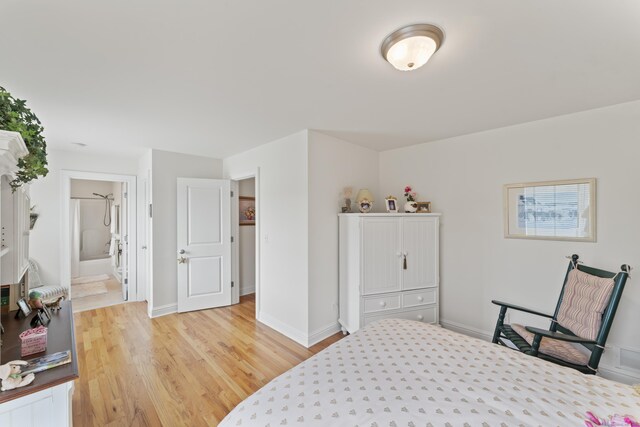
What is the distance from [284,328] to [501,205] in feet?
9.24

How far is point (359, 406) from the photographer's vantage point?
A: 1.06m

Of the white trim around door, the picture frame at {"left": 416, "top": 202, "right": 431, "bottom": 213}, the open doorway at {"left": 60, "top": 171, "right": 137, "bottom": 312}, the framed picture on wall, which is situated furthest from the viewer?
the framed picture on wall

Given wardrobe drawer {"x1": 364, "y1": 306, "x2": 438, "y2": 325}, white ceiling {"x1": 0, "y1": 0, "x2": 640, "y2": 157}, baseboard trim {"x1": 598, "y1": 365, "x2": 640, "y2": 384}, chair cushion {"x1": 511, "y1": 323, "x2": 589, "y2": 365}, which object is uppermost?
white ceiling {"x1": 0, "y1": 0, "x2": 640, "y2": 157}

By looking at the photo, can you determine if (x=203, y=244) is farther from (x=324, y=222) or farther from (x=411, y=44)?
(x=411, y=44)

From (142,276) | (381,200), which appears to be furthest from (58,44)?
(142,276)

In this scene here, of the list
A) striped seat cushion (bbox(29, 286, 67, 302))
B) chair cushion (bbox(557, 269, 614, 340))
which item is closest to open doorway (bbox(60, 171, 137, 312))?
striped seat cushion (bbox(29, 286, 67, 302))

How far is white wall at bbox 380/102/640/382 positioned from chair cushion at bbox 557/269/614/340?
1.09 ft

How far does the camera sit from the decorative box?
1.37 metres

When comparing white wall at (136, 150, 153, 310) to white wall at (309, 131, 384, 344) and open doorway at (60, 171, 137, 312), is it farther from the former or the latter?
white wall at (309, 131, 384, 344)

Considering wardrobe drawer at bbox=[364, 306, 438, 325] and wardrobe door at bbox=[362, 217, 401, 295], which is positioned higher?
wardrobe door at bbox=[362, 217, 401, 295]

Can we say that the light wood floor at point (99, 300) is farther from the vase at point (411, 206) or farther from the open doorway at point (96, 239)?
the vase at point (411, 206)

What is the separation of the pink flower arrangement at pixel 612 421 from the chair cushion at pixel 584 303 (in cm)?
127

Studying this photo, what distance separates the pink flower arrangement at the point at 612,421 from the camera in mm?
922

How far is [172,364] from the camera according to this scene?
2.52 meters
